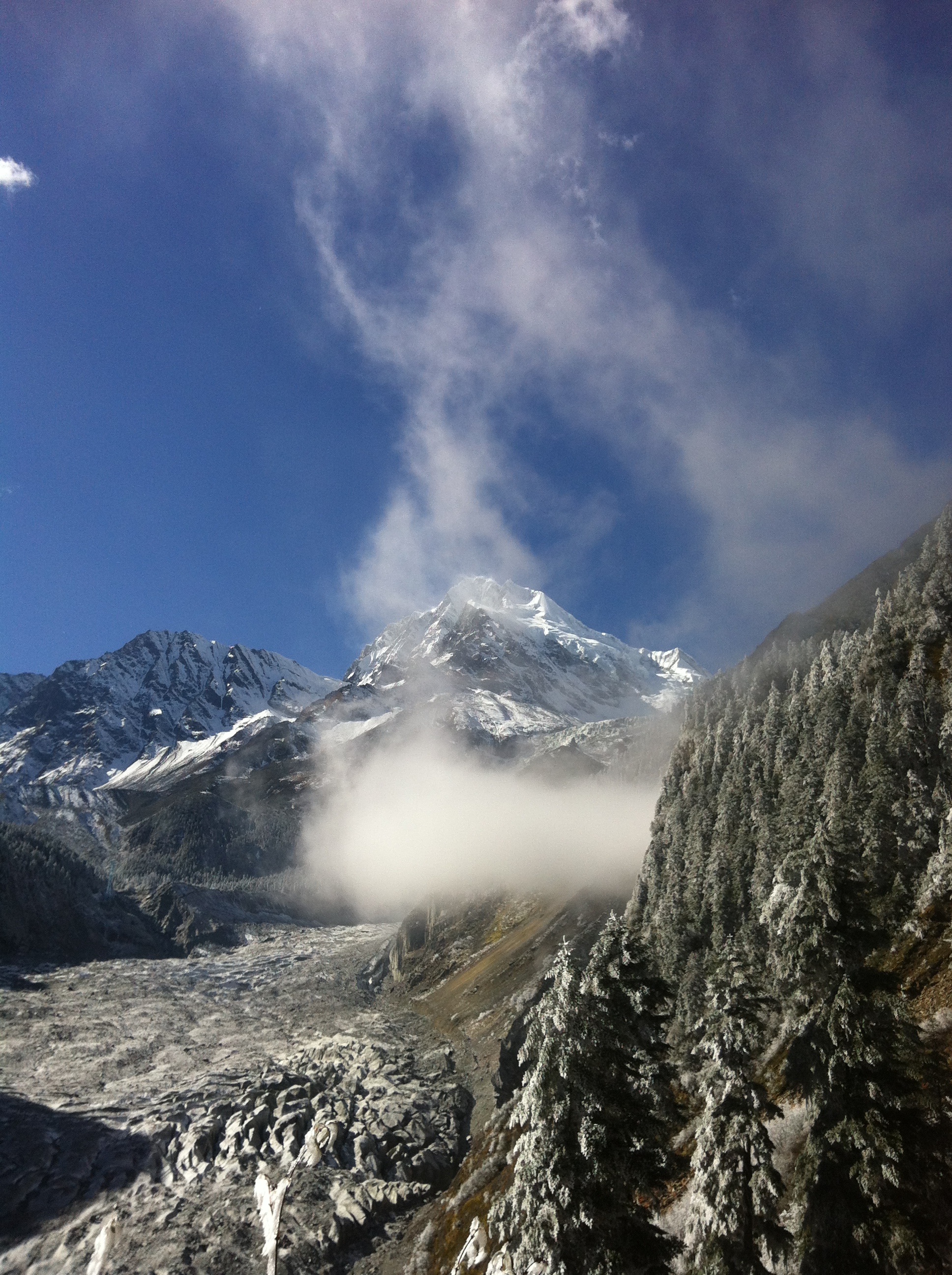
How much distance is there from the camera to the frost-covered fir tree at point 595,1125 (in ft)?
76.2

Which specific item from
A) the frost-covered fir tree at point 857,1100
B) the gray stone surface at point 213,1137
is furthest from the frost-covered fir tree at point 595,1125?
the gray stone surface at point 213,1137

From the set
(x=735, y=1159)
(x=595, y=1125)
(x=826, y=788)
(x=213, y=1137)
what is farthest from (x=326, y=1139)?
(x=826, y=788)

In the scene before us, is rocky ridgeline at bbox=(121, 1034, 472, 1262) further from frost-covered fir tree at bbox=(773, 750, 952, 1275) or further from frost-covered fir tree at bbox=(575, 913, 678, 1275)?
frost-covered fir tree at bbox=(773, 750, 952, 1275)

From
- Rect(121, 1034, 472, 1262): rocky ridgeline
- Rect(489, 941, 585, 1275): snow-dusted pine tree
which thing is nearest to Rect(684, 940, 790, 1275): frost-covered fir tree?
Rect(489, 941, 585, 1275): snow-dusted pine tree

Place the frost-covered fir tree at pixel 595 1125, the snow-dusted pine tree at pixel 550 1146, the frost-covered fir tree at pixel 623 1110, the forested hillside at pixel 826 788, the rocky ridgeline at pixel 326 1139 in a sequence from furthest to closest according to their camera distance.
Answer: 1. the rocky ridgeline at pixel 326 1139
2. the forested hillside at pixel 826 788
3. the frost-covered fir tree at pixel 623 1110
4. the frost-covered fir tree at pixel 595 1125
5. the snow-dusted pine tree at pixel 550 1146

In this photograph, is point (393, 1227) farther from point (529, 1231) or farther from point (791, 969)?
point (791, 969)

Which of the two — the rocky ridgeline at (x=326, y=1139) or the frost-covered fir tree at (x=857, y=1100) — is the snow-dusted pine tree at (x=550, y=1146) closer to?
the frost-covered fir tree at (x=857, y=1100)

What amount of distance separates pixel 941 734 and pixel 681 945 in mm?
42603

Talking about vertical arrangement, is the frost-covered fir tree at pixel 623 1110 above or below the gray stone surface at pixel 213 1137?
above

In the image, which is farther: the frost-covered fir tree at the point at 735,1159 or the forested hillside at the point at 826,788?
the forested hillside at the point at 826,788

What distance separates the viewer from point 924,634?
96.9 m

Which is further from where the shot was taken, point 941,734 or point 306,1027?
point 306,1027

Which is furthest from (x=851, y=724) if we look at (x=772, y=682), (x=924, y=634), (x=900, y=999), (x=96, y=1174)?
(x=96, y=1174)

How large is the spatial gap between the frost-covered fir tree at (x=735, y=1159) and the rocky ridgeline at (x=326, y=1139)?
59932mm
